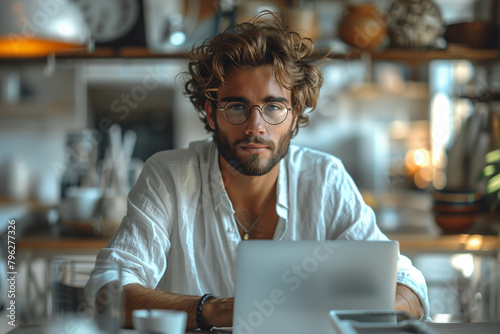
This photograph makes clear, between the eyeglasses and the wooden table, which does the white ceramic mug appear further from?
the eyeglasses

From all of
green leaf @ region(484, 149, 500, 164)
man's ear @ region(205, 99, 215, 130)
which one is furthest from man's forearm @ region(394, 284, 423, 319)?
green leaf @ region(484, 149, 500, 164)

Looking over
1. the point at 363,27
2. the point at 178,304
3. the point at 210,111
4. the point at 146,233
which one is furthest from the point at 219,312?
the point at 363,27

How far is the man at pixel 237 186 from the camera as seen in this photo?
4.62 feet

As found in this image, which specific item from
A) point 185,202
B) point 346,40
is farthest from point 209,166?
point 346,40

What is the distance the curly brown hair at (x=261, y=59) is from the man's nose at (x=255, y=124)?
0.12 meters

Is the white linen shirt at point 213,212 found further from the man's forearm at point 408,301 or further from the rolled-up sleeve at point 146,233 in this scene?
the man's forearm at point 408,301

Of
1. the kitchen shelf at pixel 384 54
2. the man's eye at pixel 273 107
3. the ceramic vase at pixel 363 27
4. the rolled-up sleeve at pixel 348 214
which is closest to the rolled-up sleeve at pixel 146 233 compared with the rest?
the man's eye at pixel 273 107

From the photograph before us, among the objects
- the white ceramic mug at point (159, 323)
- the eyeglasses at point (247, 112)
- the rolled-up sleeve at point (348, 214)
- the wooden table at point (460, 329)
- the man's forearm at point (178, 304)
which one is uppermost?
the eyeglasses at point (247, 112)

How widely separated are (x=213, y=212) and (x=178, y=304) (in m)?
0.41

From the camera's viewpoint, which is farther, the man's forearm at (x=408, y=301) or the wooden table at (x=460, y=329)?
the man's forearm at (x=408, y=301)

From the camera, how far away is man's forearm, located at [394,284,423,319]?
122 cm

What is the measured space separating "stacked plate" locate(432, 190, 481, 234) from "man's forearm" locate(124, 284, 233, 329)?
161 centimetres

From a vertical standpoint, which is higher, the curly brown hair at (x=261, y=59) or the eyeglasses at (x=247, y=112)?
the curly brown hair at (x=261, y=59)

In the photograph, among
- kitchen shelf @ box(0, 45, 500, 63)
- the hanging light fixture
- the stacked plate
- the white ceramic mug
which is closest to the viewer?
the white ceramic mug
